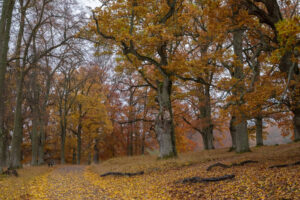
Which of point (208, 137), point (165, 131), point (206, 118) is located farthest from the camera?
point (208, 137)

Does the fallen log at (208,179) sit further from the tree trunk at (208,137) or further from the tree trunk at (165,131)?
the tree trunk at (208,137)

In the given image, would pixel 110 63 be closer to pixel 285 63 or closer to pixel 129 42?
pixel 129 42

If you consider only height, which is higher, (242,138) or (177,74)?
(177,74)

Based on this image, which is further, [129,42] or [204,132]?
[204,132]

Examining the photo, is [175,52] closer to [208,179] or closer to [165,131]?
[165,131]

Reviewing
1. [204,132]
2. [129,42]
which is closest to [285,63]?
[129,42]

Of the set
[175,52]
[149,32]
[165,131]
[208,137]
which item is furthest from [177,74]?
[208,137]

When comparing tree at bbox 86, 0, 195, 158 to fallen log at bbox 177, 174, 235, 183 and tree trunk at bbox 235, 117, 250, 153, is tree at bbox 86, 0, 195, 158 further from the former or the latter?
fallen log at bbox 177, 174, 235, 183

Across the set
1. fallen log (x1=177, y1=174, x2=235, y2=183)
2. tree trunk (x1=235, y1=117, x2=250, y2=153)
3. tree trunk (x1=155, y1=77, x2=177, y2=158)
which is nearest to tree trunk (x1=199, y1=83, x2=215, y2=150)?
tree trunk (x1=235, y1=117, x2=250, y2=153)

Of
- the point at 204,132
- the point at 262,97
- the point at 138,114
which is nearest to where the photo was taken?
the point at 262,97

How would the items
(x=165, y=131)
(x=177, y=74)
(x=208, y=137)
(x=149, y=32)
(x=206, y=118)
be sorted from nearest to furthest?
(x=149, y=32)
(x=177, y=74)
(x=165, y=131)
(x=206, y=118)
(x=208, y=137)

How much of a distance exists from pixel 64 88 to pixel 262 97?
1990 centimetres

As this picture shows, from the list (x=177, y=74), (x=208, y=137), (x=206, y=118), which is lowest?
(x=208, y=137)

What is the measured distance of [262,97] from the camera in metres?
7.99
